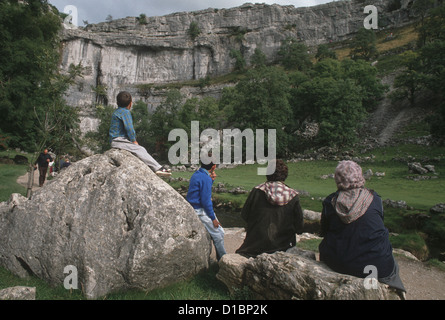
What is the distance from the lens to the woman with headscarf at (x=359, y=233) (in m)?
4.42

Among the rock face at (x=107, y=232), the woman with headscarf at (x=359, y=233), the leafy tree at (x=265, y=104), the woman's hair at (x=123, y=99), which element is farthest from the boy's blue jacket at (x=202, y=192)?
the leafy tree at (x=265, y=104)

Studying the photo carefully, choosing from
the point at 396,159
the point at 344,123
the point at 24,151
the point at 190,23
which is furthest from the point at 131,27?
the point at 396,159

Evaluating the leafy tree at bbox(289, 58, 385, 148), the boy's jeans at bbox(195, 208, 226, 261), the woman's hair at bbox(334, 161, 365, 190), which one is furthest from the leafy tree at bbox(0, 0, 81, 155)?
the leafy tree at bbox(289, 58, 385, 148)

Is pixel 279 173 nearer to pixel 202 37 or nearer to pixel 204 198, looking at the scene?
pixel 204 198

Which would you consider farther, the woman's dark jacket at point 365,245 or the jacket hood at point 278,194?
the jacket hood at point 278,194

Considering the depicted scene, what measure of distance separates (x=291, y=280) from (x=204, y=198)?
241cm

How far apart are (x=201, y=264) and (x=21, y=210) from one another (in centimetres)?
355

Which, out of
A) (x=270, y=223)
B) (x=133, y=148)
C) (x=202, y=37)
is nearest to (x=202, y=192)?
(x=270, y=223)

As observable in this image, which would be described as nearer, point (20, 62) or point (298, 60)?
point (20, 62)

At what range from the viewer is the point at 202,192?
615 cm

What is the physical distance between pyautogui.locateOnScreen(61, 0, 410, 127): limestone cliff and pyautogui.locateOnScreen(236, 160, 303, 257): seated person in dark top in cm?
8832

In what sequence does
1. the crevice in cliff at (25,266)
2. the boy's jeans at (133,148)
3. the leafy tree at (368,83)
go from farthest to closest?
the leafy tree at (368,83) → the boy's jeans at (133,148) → the crevice in cliff at (25,266)

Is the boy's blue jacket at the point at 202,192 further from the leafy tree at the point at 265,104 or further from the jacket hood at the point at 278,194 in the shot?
the leafy tree at the point at 265,104

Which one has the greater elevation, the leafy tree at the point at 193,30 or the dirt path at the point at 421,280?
the leafy tree at the point at 193,30
